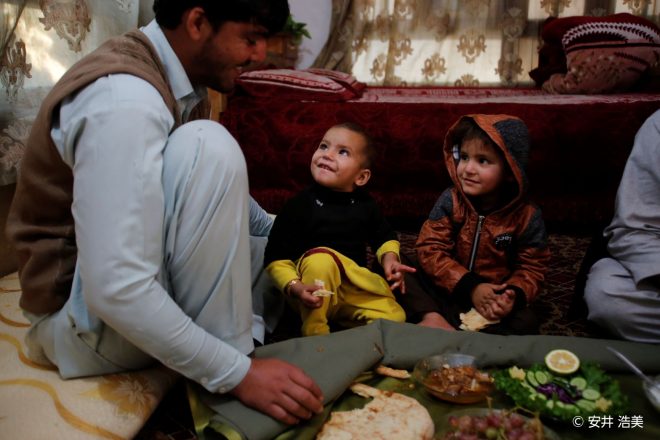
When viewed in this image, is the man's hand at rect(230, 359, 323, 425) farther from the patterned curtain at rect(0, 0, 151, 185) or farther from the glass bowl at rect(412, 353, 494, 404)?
the patterned curtain at rect(0, 0, 151, 185)

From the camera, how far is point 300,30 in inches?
148

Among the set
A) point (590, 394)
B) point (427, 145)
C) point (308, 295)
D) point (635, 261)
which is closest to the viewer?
point (590, 394)

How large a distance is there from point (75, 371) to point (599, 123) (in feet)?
7.76

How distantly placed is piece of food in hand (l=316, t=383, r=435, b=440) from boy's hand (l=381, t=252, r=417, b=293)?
0.38 metres

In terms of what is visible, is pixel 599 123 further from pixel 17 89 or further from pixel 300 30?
pixel 17 89

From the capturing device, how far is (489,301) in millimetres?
1609

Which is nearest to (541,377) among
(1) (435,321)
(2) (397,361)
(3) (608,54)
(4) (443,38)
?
(2) (397,361)

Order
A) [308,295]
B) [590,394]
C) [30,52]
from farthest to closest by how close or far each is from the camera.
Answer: [30,52]
[308,295]
[590,394]

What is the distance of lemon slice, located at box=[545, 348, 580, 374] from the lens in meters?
1.24

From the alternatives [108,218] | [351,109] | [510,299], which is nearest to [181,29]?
[108,218]

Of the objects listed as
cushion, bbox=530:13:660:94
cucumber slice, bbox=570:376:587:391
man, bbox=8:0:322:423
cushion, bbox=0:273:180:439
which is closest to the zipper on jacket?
cucumber slice, bbox=570:376:587:391

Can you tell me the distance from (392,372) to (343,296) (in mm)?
336

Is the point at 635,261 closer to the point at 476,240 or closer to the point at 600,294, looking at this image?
the point at 600,294

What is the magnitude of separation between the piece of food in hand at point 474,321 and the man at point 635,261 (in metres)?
0.29
